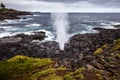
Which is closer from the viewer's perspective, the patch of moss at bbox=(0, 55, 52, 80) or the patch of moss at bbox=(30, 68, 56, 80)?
the patch of moss at bbox=(0, 55, 52, 80)

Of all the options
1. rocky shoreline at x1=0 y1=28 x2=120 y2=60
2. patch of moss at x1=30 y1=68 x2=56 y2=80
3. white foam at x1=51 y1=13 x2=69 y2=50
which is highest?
patch of moss at x1=30 y1=68 x2=56 y2=80

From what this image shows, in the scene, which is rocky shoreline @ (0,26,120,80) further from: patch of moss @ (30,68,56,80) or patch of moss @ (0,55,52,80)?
patch of moss @ (0,55,52,80)

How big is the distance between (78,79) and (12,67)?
17.1 ft

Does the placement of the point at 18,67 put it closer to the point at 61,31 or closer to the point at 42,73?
the point at 42,73

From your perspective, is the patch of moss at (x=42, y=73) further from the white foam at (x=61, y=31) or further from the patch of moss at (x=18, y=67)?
the white foam at (x=61, y=31)

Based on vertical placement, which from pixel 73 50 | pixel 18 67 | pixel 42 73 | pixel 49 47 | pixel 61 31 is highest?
pixel 18 67

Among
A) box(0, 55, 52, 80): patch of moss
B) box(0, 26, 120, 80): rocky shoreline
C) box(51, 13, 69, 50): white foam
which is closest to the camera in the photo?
box(0, 55, 52, 80): patch of moss

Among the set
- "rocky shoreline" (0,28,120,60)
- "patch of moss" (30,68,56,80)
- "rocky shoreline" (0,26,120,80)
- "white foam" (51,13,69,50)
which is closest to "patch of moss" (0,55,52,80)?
"patch of moss" (30,68,56,80)

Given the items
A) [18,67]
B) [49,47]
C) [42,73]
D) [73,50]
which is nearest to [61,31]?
[49,47]

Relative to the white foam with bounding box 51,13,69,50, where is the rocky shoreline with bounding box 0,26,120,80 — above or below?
above

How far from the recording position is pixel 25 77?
18.3 m

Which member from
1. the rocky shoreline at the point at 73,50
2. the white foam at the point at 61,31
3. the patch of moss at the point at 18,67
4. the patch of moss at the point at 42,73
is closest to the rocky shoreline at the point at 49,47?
the rocky shoreline at the point at 73,50

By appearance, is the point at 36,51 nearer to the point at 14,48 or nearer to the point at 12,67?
the point at 14,48

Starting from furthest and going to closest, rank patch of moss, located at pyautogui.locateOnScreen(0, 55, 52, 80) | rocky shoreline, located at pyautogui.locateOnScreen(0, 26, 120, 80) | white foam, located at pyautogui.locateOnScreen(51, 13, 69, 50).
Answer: white foam, located at pyautogui.locateOnScreen(51, 13, 69, 50), rocky shoreline, located at pyautogui.locateOnScreen(0, 26, 120, 80), patch of moss, located at pyautogui.locateOnScreen(0, 55, 52, 80)
